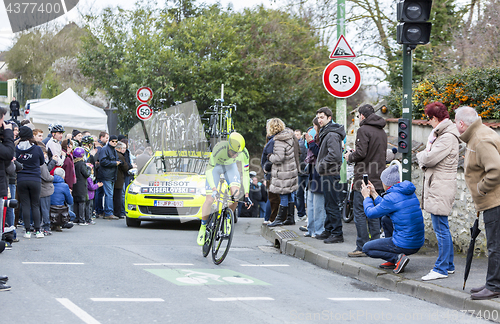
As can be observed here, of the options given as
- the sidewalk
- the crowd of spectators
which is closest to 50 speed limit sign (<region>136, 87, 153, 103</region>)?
the crowd of spectators

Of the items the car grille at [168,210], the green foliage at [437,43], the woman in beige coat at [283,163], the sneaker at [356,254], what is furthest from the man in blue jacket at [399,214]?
the green foliage at [437,43]

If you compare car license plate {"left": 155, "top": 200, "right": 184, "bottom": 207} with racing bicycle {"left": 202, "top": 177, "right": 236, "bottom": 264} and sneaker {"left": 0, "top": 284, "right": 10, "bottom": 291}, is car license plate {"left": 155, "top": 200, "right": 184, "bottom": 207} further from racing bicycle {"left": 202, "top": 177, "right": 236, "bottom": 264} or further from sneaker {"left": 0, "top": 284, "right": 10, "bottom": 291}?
sneaker {"left": 0, "top": 284, "right": 10, "bottom": 291}

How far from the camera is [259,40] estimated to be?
97.2 ft

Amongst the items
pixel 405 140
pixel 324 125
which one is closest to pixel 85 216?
pixel 324 125

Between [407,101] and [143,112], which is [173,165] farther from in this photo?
[143,112]

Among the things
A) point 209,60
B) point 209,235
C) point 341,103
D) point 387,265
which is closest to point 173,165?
point 341,103

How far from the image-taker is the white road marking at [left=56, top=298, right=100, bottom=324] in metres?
4.67

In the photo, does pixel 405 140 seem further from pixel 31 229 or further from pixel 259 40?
pixel 259 40

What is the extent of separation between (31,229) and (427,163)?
7.24 metres

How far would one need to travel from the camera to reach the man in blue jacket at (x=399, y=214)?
688 centimetres

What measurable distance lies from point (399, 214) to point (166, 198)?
6.08m

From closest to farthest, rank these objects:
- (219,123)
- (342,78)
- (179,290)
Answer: (179,290)
(342,78)
(219,123)

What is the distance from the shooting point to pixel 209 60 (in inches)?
1109

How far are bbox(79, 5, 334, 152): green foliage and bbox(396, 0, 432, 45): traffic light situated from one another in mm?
18841
